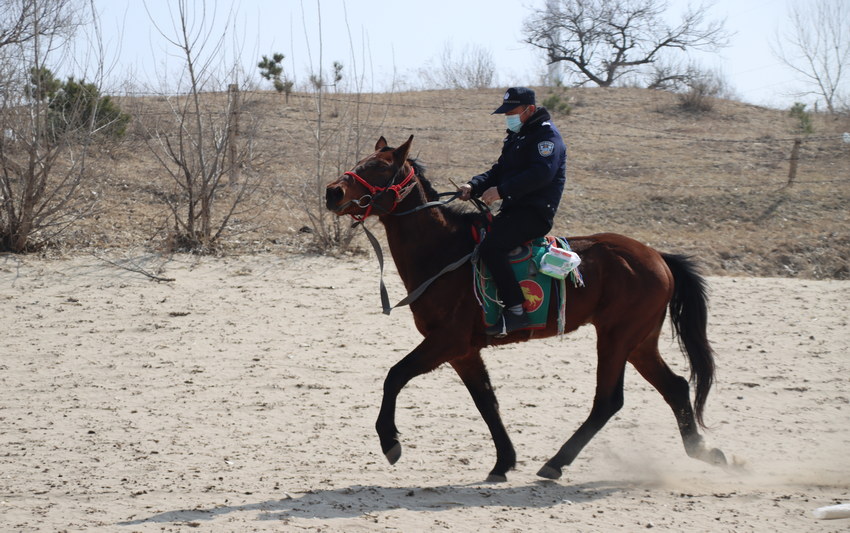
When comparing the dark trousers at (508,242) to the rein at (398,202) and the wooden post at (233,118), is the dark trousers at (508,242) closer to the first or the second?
the rein at (398,202)

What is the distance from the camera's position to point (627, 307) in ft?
19.5

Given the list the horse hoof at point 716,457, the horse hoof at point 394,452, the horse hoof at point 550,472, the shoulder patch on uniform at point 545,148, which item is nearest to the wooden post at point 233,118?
the shoulder patch on uniform at point 545,148

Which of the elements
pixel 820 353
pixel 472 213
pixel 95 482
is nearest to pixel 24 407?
pixel 95 482

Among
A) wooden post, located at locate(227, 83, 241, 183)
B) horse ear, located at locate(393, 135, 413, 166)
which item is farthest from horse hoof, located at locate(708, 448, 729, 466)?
wooden post, located at locate(227, 83, 241, 183)

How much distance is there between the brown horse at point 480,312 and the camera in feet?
17.9

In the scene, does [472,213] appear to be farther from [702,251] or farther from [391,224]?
[702,251]

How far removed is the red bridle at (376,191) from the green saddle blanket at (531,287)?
0.71m

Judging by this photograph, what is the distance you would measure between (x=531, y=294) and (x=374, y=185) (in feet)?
4.35

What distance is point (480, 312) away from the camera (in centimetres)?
570

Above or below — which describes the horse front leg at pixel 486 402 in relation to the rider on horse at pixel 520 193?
below

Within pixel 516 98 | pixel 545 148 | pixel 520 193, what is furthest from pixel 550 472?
pixel 516 98

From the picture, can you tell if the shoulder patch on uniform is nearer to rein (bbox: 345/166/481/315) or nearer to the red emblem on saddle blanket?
rein (bbox: 345/166/481/315)

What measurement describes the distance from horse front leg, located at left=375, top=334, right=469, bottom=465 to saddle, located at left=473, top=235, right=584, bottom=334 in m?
0.36

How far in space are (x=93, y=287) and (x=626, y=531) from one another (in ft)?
26.4
